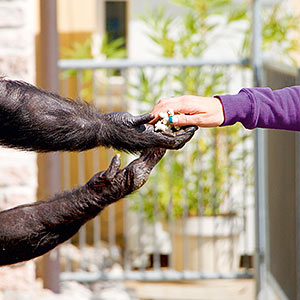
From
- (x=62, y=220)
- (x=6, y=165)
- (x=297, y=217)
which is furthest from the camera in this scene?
(x=6, y=165)

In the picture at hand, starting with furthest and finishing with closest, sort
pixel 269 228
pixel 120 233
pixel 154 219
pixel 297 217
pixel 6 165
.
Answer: pixel 120 233
pixel 154 219
pixel 269 228
pixel 6 165
pixel 297 217

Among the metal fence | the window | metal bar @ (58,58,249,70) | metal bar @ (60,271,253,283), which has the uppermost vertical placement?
the window

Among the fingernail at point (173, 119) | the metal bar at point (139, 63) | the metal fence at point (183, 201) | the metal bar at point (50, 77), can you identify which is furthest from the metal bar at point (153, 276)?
the fingernail at point (173, 119)

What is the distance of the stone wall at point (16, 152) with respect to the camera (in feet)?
15.1

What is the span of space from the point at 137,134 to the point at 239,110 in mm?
309

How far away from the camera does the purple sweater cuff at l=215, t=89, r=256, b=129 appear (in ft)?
8.29

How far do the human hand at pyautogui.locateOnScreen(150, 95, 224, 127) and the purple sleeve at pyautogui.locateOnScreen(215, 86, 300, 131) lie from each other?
3 centimetres

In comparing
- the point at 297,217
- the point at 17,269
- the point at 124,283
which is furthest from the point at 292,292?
the point at 124,283

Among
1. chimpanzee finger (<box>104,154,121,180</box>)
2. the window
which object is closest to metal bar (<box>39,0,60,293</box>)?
chimpanzee finger (<box>104,154,121,180</box>)

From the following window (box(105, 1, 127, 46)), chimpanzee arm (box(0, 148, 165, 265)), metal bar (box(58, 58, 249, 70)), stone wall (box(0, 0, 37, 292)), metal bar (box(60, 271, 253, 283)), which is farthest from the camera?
window (box(105, 1, 127, 46))

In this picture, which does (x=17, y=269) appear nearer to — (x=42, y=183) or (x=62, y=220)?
(x=42, y=183)

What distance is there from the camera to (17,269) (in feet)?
15.6

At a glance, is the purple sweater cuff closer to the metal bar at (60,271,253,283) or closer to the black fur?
the black fur

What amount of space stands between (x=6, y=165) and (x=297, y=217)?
5.36 ft
